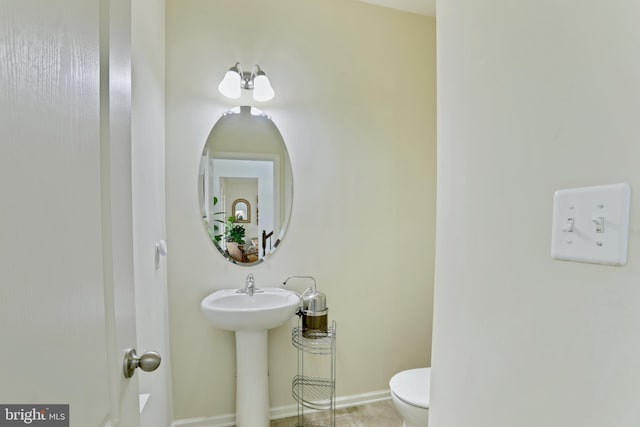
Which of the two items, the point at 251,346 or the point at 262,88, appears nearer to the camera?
the point at 251,346

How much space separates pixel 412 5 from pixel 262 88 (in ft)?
4.11

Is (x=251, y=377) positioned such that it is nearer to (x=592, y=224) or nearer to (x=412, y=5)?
(x=592, y=224)

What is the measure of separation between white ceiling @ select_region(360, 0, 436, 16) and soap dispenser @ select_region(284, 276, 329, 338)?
203 cm

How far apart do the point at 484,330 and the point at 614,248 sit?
34cm

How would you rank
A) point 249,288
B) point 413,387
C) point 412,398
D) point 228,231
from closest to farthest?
point 412,398 < point 413,387 < point 249,288 < point 228,231

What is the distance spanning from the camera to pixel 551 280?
567 mm

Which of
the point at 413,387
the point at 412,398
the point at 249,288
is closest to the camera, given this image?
the point at 412,398

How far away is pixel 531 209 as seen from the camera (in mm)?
615

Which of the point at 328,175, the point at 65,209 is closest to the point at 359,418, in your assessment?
the point at 328,175

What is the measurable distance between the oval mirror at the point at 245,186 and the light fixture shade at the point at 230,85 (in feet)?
0.37

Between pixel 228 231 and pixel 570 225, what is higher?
pixel 570 225

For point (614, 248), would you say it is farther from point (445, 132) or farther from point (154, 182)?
point (154, 182)

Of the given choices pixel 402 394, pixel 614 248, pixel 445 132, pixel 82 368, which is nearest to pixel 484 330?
pixel 614 248

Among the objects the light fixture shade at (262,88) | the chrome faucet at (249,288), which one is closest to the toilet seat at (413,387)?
the chrome faucet at (249,288)
